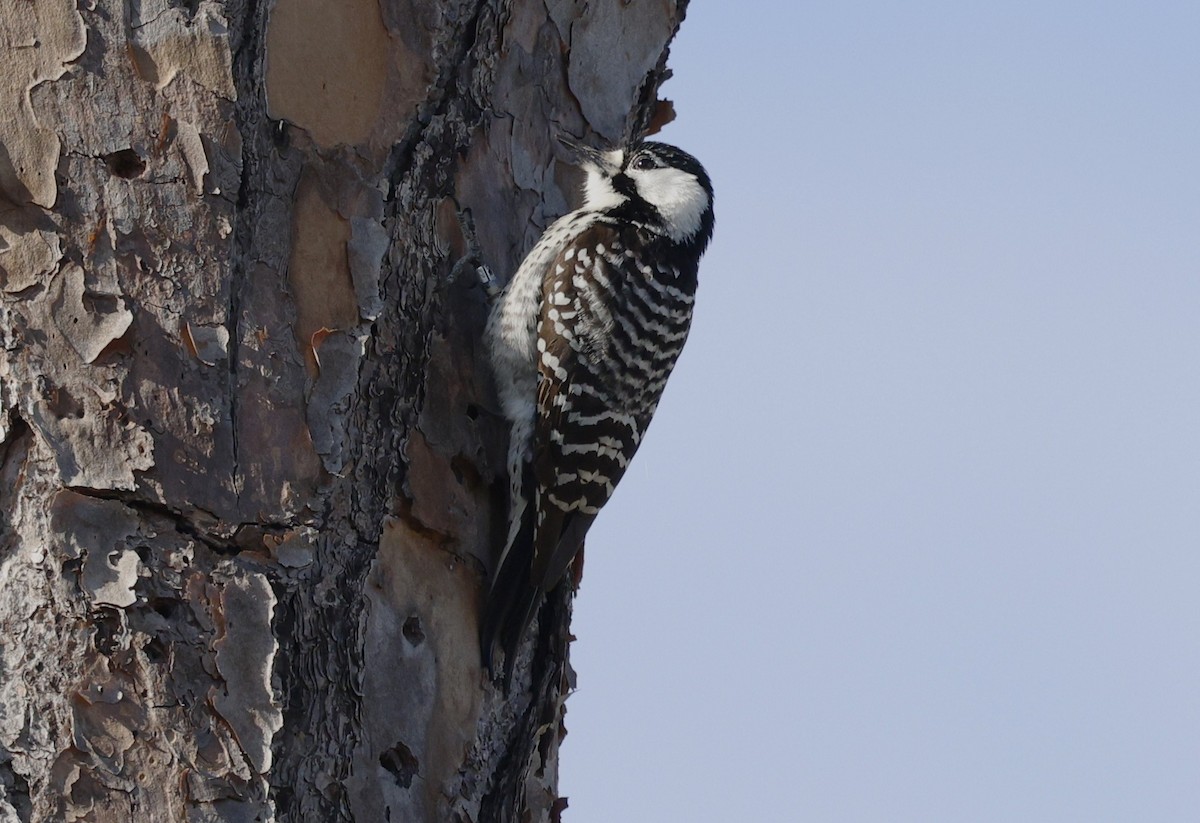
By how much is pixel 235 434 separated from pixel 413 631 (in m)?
0.60

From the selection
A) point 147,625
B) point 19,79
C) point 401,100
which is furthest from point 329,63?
point 147,625

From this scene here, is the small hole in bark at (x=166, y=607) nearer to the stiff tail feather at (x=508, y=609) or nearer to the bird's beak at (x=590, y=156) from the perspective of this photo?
the stiff tail feather at (x=508, y=609)

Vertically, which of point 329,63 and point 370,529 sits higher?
point 329,63

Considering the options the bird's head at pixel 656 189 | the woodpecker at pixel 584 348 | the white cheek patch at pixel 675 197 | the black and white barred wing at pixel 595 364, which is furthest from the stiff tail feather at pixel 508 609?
the white cheek patch at pixel 675 197

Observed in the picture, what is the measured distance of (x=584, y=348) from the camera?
4.12 m

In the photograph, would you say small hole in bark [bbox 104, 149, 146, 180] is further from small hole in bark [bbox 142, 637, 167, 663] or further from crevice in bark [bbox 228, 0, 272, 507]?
small hole in bark [bbox 142, 637, 167, 663]

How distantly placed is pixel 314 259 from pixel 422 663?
0.87m

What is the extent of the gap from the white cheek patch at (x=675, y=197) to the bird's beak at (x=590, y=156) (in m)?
0.32

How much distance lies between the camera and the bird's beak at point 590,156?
13.2 feet

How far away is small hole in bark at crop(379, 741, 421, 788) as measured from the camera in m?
2.88

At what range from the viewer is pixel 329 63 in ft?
10.3

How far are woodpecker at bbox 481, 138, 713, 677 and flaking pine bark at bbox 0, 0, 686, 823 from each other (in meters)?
0.32

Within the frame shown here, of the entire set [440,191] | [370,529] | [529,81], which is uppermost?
[529,81]

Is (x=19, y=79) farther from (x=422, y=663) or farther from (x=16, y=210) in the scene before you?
(x=422, y=663)
